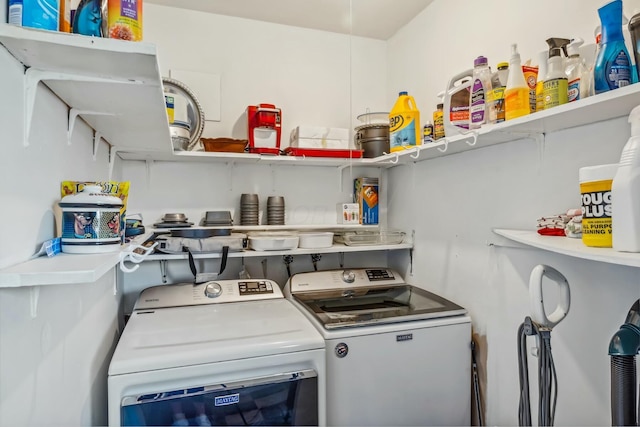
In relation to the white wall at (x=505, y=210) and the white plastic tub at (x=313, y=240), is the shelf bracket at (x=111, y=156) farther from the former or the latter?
the white wall at (x=505, y=210)

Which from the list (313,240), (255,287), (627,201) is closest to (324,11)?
(313,240)

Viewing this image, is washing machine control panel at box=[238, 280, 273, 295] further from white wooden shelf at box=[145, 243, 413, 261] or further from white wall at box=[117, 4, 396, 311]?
white wall at box=[117, 4, 396, 311]

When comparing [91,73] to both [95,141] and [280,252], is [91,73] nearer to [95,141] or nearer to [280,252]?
[95,141]

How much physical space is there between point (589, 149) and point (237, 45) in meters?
1.98

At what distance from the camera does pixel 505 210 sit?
5.42 feet

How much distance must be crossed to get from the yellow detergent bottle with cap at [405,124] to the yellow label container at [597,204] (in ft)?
3.44

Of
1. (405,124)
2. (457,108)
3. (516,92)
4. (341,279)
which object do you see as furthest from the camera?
(341,279)

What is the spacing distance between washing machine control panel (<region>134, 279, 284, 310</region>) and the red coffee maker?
76 centimetres

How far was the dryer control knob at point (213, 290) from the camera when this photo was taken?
1.97m

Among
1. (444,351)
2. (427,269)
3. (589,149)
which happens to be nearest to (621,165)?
(589,149)

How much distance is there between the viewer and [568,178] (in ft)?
4.49

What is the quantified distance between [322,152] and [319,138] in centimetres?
10

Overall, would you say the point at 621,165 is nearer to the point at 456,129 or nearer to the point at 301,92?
the point at 456,129

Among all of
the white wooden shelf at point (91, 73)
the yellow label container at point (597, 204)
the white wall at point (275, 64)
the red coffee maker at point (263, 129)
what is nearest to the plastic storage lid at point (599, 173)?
the yellow label container at point (597, 204)
